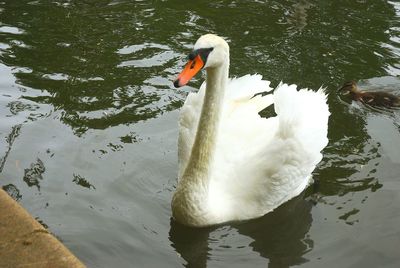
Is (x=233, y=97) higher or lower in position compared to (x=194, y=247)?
higher

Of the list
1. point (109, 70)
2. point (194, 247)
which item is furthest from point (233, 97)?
point (109, 70)

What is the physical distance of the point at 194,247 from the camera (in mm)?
5312

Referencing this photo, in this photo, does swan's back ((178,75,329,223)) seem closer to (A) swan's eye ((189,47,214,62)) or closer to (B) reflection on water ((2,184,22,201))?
Result: (A) swan's eye ((189,47,214,62))

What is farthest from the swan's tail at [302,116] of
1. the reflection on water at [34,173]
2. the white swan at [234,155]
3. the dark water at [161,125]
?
the reflection on water at [34,173]

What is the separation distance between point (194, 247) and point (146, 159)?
149 cm

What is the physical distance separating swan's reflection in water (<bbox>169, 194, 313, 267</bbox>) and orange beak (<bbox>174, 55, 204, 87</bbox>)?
4.90 feet

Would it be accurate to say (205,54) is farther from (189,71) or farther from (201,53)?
(189,71)

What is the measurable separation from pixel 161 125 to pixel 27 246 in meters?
3.77

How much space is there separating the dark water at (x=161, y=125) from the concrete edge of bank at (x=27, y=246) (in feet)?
4.53

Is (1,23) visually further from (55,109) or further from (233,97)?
(233,97)

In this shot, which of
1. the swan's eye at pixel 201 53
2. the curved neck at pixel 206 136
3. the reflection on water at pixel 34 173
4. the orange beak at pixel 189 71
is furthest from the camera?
the reflection on water at pixel 34 173

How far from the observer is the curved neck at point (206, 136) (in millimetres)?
5082

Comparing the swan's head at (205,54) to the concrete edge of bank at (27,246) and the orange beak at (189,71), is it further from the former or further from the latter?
the concrete edge of bank at (27,246)

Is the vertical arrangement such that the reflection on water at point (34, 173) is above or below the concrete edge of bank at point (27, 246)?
below
